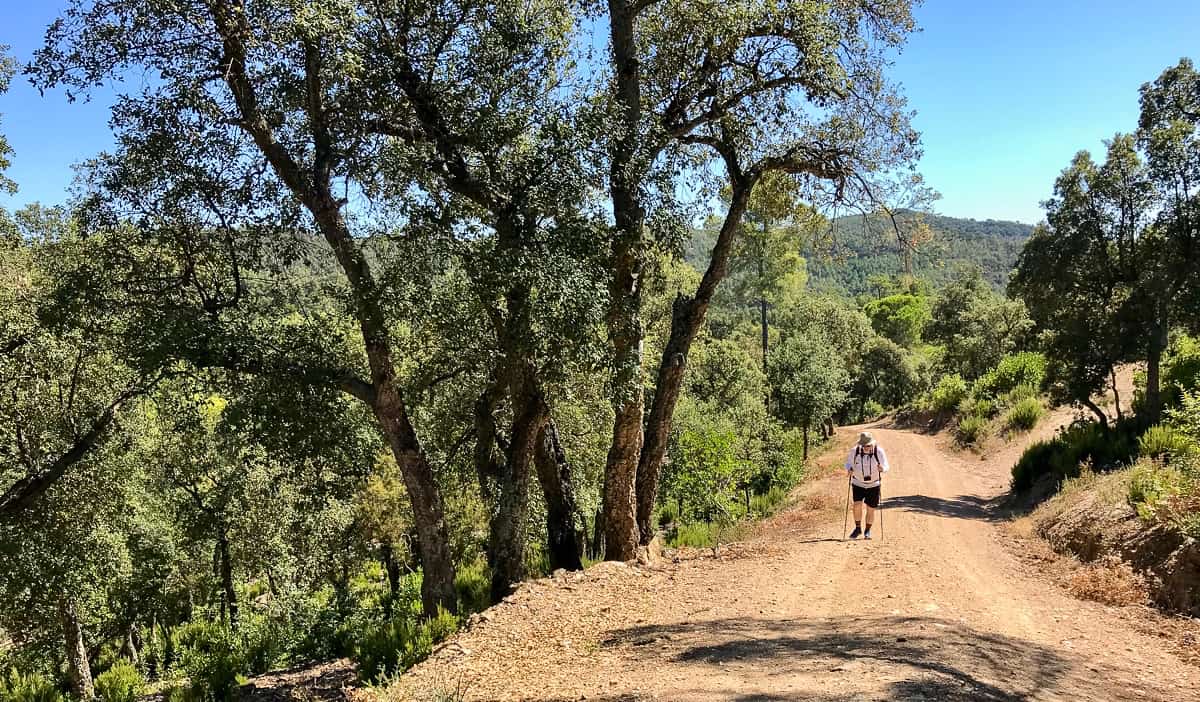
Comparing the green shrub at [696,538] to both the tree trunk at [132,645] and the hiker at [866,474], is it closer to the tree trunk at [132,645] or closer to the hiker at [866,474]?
the hiker at [866,474]

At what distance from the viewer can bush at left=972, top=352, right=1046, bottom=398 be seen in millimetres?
29781

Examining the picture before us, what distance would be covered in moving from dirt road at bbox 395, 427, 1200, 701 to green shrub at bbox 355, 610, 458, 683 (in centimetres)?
50

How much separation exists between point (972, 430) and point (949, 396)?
883 centimetres

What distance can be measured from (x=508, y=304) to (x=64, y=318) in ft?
17.6

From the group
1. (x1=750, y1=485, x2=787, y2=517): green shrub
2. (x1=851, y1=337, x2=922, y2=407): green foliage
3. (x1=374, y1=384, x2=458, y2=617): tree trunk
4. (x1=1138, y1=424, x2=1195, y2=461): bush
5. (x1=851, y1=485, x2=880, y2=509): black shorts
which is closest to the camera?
(x1=374, y1=384, x2=458, y2=617): tree trunk

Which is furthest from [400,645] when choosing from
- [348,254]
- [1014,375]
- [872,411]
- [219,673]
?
[872,411]

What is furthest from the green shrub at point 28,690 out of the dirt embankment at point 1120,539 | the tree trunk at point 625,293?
the dirt embankment at point 1120,539

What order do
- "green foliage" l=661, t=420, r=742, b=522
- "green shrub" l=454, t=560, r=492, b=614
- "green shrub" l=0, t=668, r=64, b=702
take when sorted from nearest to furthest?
1. "green shrub" l=454, t=560, r=492, b=614
2. "green shrub" l=0, t=668, r=64, b=702
3. "green foliage" l=661, t=420, r=742, b=522

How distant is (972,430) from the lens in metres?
29.1

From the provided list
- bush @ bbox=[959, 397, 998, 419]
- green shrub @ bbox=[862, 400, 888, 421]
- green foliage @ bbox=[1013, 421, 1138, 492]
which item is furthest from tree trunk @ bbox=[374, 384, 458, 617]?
green shrub @ bbox=[862, 400, 888, 421]

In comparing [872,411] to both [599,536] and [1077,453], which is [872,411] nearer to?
[1077,453]

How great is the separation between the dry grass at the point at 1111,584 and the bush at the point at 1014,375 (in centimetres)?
2342

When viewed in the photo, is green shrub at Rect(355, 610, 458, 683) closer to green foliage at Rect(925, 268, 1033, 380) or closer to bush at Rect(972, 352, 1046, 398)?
bush at Rect(972, 352, 1046, 398)

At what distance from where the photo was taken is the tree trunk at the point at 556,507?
10539 millimetres
